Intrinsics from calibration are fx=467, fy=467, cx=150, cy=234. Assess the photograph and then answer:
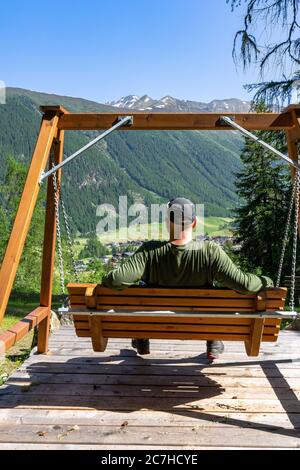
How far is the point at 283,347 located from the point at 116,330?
92.6 inches

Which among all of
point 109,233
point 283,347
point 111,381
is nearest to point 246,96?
point 283,347

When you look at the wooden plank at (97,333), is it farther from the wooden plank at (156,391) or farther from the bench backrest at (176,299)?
the wooden plank at (156,391)

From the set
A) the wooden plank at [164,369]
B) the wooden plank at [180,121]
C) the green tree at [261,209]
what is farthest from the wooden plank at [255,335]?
the green tree at [261,209]

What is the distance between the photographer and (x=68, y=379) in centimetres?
416

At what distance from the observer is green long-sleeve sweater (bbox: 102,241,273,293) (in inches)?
133

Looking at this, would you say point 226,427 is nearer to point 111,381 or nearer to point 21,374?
point 111,381

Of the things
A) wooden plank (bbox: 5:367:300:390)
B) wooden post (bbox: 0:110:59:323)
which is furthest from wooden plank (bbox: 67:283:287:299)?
wooden plank (bbox: 5:367:300:390)

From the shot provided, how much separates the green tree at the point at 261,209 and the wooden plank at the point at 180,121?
705 inches

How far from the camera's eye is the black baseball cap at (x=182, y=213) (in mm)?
3432

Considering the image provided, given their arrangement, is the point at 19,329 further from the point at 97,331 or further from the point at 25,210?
the point at 25,210

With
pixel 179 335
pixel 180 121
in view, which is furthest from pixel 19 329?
pixel 180 121

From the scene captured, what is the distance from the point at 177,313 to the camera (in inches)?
132

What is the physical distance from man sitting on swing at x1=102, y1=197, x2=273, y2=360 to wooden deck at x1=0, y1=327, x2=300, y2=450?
0.97m

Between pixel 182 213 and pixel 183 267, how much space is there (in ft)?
1.35
